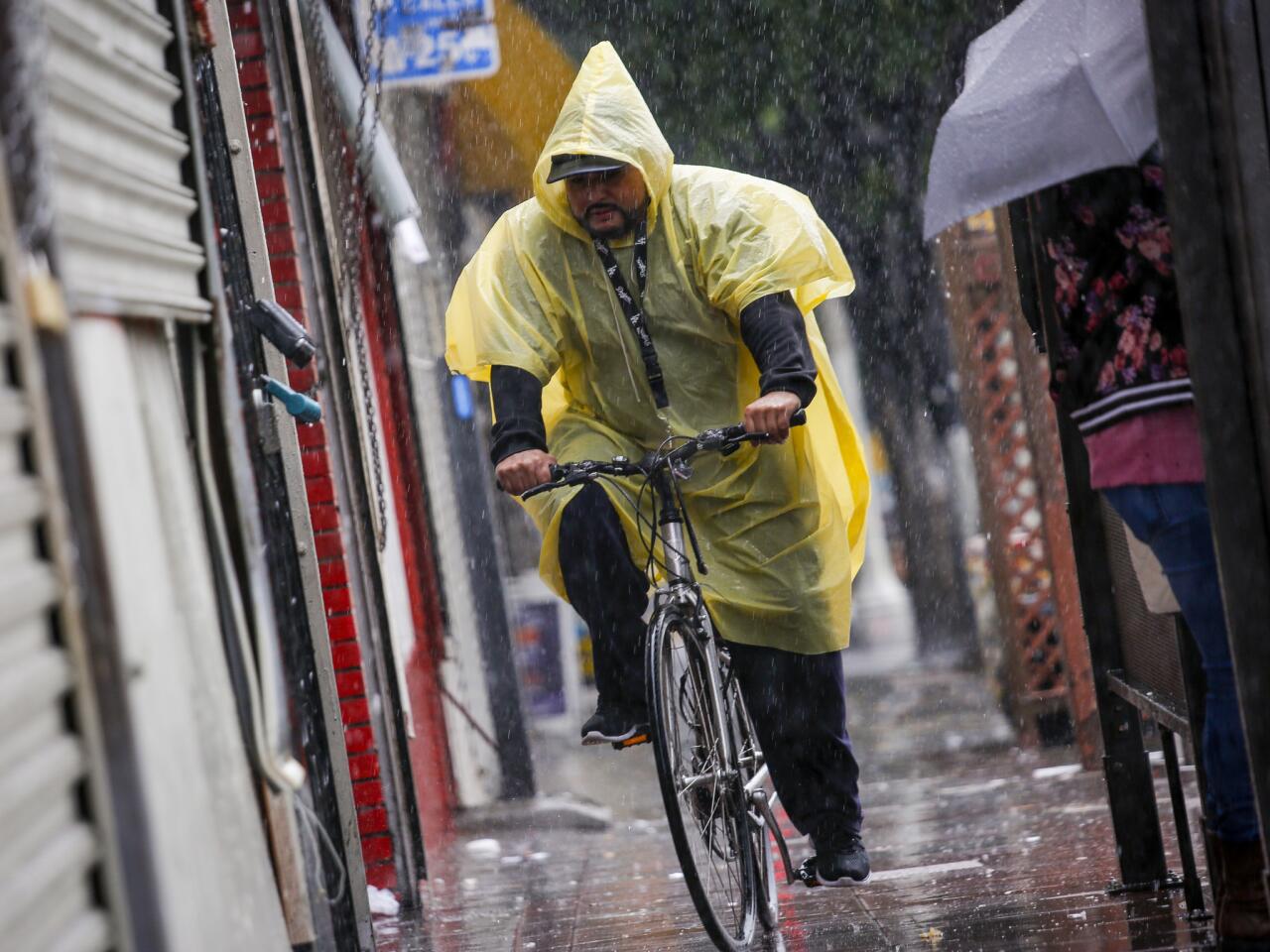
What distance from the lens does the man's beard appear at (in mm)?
4883

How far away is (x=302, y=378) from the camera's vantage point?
618cm

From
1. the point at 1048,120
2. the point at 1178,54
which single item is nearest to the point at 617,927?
the point at 1048,120

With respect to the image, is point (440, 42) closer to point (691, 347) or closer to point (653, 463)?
point (691, 347)

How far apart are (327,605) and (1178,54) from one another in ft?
12.7

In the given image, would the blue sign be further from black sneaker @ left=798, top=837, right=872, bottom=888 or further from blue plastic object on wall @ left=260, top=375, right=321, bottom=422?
black sneaker @ left=798, top=837, right=872, bottom=888

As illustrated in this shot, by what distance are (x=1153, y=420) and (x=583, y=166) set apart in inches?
70.7

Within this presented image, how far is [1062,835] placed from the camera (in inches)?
249

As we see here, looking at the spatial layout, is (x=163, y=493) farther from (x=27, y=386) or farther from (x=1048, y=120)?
(x=1048, y=120)

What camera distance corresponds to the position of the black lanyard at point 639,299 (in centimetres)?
492

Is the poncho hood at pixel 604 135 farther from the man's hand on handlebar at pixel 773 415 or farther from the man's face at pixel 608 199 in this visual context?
the man's hand on handlebar at pixel 773 415

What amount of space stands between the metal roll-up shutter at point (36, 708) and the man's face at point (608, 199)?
9.14ft

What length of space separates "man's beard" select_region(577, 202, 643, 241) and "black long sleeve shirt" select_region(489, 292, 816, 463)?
43 centimetres

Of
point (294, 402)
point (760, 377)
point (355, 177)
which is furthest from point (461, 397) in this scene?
point (294, 402)

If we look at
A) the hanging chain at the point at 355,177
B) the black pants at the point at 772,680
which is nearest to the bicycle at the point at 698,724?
the black pants at the point at 772,680
